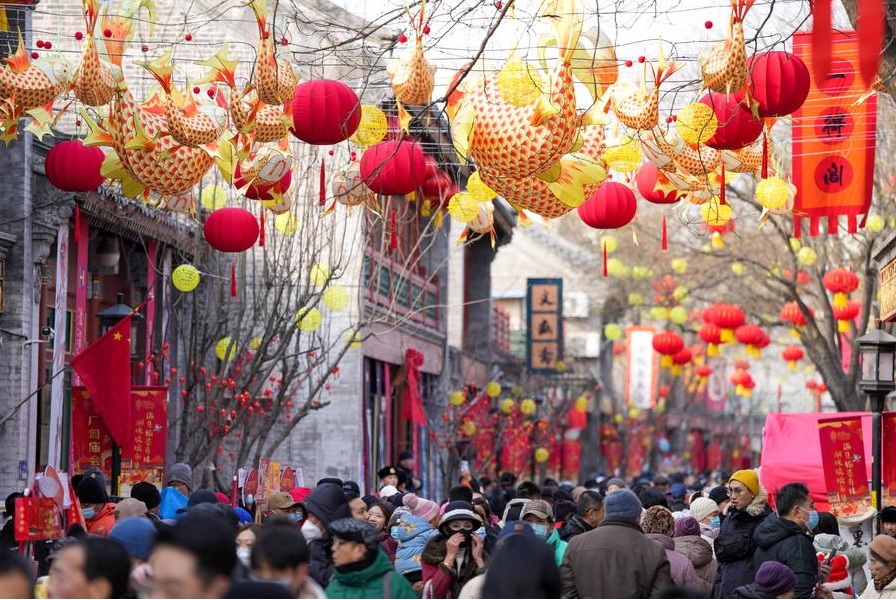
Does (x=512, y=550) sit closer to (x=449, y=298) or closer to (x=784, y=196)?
(x=784, y=196)

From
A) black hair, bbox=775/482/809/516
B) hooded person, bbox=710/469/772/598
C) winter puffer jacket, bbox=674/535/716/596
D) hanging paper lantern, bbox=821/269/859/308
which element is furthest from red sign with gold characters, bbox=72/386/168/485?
hanging paper lantern, bbox=821/269/859/308

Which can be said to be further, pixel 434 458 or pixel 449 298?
pixel 449 298

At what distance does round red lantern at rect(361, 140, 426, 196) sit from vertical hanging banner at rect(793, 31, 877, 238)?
5.53m

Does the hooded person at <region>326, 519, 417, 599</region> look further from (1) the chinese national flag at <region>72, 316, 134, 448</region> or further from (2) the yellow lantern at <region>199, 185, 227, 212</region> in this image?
(2) the yellow lantern at <region>199, 185, 227, 212</region>

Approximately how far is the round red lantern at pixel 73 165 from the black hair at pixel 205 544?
7656 mm

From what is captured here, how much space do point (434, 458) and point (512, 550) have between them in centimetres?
2425

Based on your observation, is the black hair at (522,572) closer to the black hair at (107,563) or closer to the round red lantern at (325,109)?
the black hair at (107,563)

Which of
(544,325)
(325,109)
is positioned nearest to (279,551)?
(325,109)

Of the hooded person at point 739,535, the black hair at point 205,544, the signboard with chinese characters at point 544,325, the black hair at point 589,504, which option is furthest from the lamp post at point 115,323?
the signboard with chinese characters at point 544,325

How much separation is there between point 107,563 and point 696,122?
6.45 metres

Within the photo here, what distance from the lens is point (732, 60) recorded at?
30.9 ft

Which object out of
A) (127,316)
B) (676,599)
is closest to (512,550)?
(676,599)

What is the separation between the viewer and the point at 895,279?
17422 millimetres

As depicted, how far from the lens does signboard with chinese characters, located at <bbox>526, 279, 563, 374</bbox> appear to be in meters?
38.5
